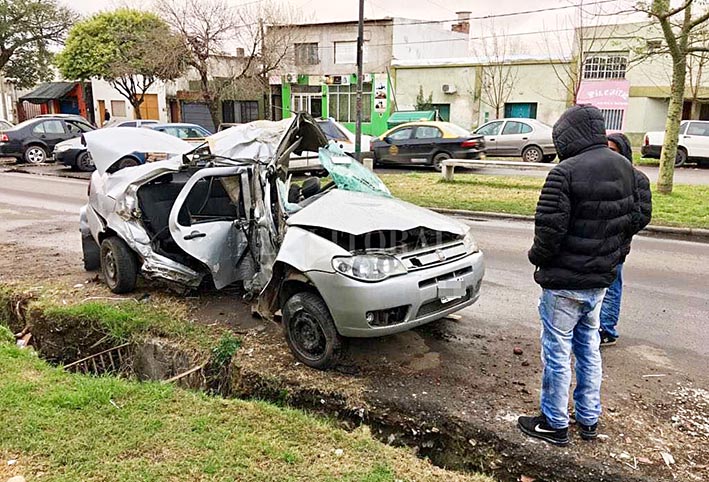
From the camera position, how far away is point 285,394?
4.38m

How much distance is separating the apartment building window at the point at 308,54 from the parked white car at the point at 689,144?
2323 cm

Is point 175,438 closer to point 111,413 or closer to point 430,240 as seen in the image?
point 111,413

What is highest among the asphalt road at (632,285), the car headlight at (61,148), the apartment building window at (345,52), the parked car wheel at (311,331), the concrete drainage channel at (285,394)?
the apartment building window at (345,52)

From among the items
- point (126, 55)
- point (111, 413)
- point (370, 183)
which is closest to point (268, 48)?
point (126, 55)

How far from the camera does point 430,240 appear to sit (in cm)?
483

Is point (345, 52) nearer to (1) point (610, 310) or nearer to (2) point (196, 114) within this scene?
(2) point (196, 114)

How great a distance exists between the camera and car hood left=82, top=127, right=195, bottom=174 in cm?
648

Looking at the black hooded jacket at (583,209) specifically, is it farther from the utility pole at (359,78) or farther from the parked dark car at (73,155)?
the parked dark car at (73,155)

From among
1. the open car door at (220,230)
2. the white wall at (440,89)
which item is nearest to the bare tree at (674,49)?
the open car door at (220,230)

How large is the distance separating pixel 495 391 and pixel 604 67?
2813 cm

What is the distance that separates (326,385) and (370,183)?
213cm

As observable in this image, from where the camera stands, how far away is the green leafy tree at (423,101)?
32.7m

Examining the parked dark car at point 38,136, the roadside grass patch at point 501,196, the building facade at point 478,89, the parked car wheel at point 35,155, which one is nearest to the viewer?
the roadside grass patch at point 501,196

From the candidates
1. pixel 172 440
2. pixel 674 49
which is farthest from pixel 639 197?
pixel 674 49
